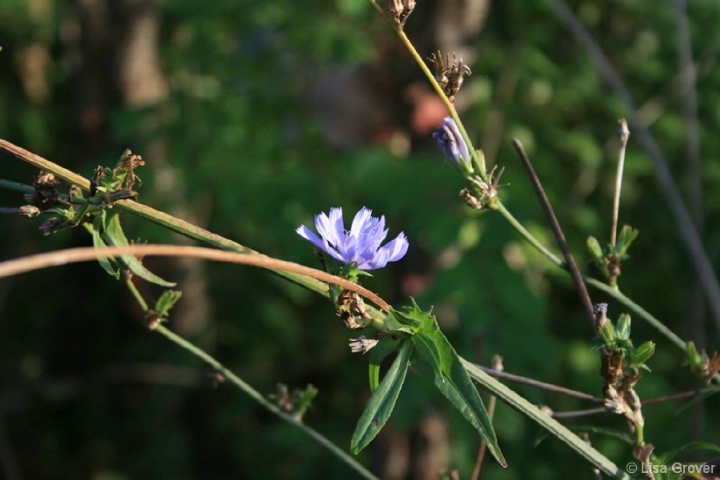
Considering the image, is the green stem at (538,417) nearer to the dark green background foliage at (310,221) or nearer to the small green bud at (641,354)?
the small green bud at (641,354)

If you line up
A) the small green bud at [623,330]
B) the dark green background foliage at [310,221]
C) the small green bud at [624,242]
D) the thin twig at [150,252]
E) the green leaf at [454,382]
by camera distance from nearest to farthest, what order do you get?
the thin twig at [150,252] < the green leaf at [454,382] < the small green bud at [623,330] < the small green bud at [624,242] < the dark green background foliage at [310,221]

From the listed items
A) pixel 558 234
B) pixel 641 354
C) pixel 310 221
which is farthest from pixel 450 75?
pixel 310 221

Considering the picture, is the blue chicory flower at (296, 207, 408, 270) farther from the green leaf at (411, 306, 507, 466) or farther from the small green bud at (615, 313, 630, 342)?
the small green bud at (615, 313, 630, 342)

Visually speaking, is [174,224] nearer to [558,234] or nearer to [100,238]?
[100,238]

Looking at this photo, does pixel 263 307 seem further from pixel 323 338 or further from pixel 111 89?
pixel 111 89

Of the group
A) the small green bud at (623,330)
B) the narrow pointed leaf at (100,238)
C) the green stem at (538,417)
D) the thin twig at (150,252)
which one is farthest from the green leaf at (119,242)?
the small green bud at (623,330)
